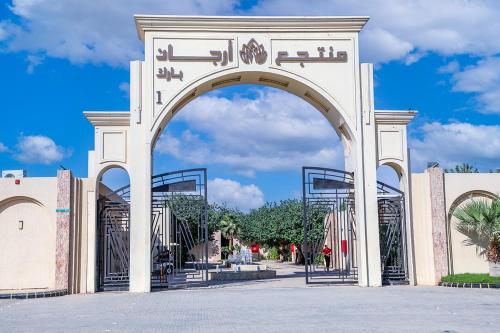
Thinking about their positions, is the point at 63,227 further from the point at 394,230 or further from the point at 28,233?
the point at 394,230

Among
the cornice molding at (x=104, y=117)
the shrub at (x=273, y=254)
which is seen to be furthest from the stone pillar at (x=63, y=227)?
the shrub at (x=273, y=254)

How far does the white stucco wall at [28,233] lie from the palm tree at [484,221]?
38.2 ft

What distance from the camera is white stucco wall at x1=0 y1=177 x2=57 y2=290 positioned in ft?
55.5

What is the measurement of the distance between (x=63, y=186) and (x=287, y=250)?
114 feet

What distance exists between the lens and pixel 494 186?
18172mm

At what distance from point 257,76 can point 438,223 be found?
6.72 meters

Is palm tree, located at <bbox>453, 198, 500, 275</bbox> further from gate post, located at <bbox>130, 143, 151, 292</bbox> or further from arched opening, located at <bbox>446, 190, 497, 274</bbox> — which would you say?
gate post, located at <bbox>130, 143, 151, 292</bbox>

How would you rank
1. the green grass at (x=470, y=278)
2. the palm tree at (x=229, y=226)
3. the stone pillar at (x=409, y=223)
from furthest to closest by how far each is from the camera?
the palm tree at (x=229, y=226)
the stone pillar at (x=409, y=223)
the green grass at (x=470, y=278)

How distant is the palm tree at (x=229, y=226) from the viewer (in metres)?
55.9

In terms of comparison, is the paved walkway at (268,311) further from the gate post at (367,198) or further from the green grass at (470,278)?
the gate post at (367,198)

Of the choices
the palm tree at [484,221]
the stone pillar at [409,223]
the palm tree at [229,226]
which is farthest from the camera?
the palm tree at [229,226]

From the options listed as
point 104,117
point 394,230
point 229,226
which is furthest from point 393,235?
point 229,226

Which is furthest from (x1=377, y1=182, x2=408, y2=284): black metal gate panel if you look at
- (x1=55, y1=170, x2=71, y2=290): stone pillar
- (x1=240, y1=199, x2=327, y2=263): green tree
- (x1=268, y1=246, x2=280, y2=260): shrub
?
(x1=268, y1=246, x2=280, y2=260): shrub

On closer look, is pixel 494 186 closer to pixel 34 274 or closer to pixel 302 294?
pixel 302 294
